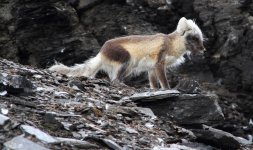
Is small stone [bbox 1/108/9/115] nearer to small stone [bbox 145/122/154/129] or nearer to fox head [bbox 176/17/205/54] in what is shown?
small stone [bbox 145/122/154/129]

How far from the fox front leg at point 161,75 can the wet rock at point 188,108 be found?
342 centimetres

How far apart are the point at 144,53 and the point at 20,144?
9.47 m

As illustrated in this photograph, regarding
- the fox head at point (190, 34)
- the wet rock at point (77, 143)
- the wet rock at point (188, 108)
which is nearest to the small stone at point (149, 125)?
the wet rock at point (188, 108)

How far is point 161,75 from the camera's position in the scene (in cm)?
1683

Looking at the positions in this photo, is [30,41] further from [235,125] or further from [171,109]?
[171,109]

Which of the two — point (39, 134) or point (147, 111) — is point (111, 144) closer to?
point (39, 134)

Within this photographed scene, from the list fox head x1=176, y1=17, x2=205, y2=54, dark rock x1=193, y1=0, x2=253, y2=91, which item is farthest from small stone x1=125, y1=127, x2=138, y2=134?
dark rock x1=193, y1=0, x2=253, y2=91

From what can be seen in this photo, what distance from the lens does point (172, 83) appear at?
2205 cm

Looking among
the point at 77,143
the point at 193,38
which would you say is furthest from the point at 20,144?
the point at 193,38

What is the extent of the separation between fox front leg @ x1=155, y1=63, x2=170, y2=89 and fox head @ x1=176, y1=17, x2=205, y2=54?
1.08 metres

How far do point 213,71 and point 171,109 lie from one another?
9864 millimetres

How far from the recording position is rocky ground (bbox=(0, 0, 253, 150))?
32.7 feet

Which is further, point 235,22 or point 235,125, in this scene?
point 235,22

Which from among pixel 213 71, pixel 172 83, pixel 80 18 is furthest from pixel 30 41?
pixel 213 71
